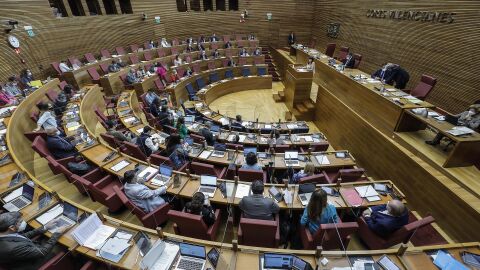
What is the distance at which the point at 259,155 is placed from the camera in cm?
461

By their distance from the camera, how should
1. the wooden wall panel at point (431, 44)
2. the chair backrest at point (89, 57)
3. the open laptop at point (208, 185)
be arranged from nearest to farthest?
the open laptop at point (208, 185) < the wooden wall panel at point (431, 44) < the chair backrest at point (89, 57)

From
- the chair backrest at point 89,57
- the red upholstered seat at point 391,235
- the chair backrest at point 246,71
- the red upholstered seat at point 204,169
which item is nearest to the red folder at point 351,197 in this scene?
the red upholstered seat at point 391,235

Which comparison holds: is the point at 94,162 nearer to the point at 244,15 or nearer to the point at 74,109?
the point at 74,109

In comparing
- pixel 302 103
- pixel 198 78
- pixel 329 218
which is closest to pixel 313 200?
pixel 329 218

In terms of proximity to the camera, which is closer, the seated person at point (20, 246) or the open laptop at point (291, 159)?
the seated person at point (20, 246)

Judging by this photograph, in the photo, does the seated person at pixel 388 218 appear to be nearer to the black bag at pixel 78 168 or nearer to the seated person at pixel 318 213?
the seated person at pixel 318 213

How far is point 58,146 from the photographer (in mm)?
4211

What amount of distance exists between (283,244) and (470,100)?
20.7 feet

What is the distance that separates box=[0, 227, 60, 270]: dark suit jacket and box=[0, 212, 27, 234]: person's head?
0.64 ft

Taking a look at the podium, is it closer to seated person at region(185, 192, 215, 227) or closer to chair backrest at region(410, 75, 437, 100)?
chair backrest at region(410, 75, 437, 100)

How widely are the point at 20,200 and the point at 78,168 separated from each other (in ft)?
3.30

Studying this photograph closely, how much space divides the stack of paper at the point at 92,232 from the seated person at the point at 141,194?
1.61 ft

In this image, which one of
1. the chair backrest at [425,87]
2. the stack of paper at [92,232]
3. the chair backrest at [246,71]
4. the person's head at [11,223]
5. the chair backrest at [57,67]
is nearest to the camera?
the person's head at [11,223]

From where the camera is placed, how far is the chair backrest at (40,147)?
153 inches
